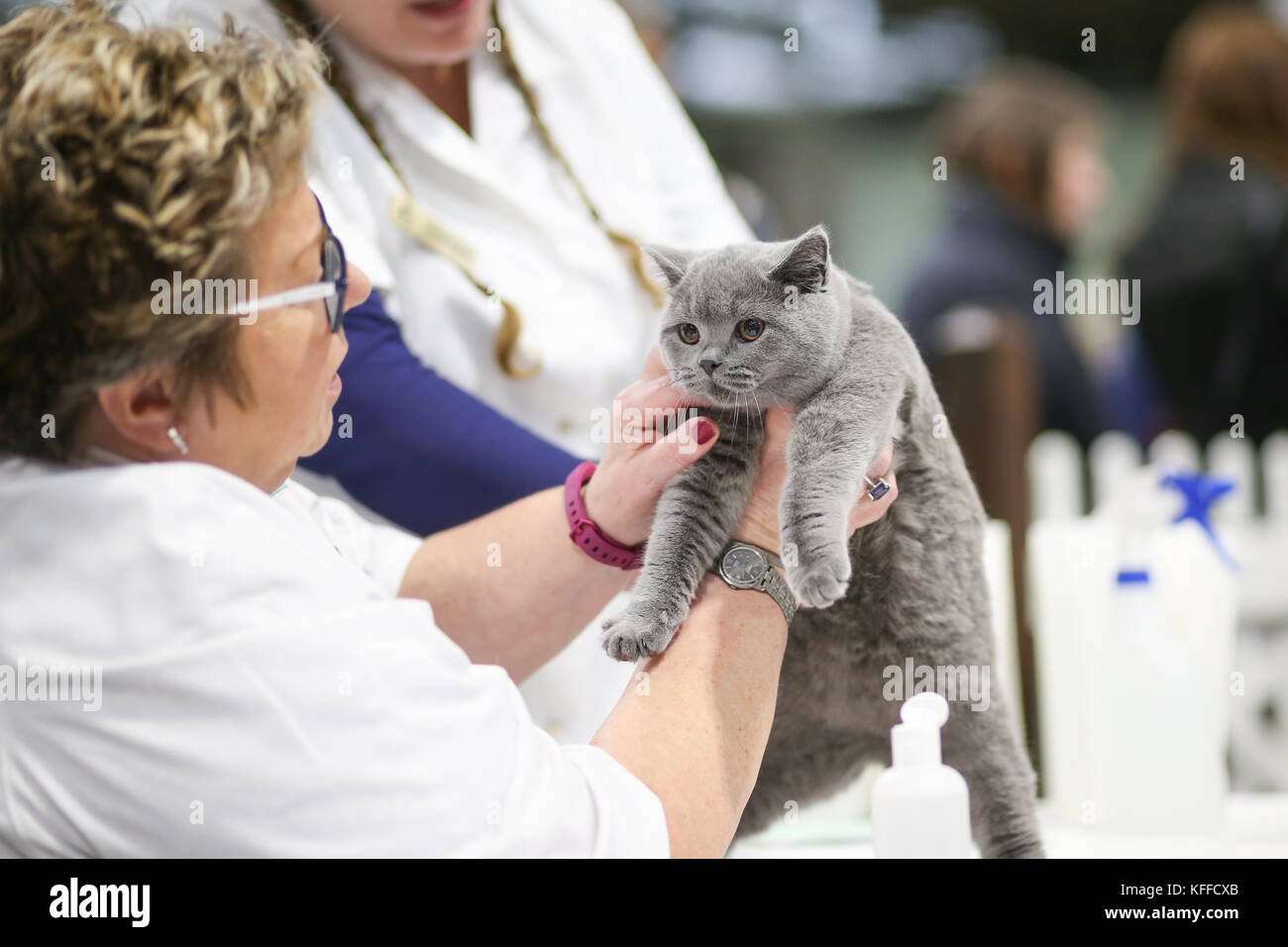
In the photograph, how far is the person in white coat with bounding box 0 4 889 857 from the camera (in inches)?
28.1

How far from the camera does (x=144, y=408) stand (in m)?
0.80

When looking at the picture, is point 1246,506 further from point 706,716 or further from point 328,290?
point 328,290

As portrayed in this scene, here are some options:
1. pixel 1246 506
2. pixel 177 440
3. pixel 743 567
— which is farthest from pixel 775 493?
pixel 1246 506

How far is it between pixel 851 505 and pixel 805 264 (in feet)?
0.65

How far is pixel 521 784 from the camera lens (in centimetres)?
75

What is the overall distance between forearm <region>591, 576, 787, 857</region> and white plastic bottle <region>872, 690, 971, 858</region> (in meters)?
0.11

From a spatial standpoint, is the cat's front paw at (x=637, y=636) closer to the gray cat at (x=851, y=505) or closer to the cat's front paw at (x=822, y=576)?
the gray cat at (x=851, y=505)

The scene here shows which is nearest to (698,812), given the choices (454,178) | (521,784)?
(521,784)

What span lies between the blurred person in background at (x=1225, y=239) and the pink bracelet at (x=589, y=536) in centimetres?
216

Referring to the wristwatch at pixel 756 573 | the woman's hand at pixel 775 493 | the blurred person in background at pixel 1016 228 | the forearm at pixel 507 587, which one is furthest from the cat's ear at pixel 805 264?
the blurred person in background at pixel 1016 228

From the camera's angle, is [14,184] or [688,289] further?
[688,289]

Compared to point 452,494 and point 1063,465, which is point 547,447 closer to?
point 452,494

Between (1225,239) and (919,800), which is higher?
(1225,239)

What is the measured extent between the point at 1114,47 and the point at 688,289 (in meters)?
6.69
